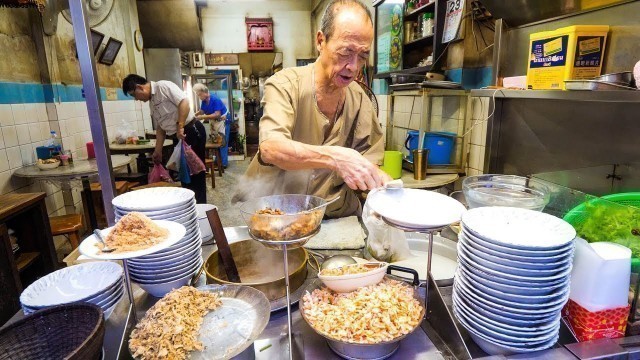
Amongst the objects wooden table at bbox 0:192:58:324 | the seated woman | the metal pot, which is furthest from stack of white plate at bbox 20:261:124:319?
the seated woman

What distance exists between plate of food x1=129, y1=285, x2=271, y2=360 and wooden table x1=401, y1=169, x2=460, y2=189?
266cm

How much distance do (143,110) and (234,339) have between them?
8.36m

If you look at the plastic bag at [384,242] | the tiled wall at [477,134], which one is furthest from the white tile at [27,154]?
the tiled wall at [477,134]

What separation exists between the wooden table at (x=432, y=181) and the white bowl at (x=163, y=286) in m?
2.63

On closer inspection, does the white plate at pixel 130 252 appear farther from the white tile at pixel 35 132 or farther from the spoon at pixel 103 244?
the white tile at pixel 35 132

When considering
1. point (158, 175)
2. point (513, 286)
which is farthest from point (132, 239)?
point (158, 175)

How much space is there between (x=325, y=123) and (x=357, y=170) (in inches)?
30.7

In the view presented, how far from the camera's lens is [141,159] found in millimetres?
5785

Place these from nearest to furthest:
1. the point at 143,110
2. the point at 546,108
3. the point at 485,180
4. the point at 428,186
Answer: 1. the point at 485,180
2. the point at 546,108
3. the point at 428,186
4. the point at 143,110

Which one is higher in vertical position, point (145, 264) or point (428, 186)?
point (145, 264)

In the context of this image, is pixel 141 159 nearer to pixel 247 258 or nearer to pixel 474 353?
pixel 247 258

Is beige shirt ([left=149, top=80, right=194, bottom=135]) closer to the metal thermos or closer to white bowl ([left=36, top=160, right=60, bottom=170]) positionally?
white bowl ([left=36, top=160, right=60, bottom=170])

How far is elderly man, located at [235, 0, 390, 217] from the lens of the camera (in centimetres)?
152

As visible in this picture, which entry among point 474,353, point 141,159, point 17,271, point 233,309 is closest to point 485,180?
point 474,353
